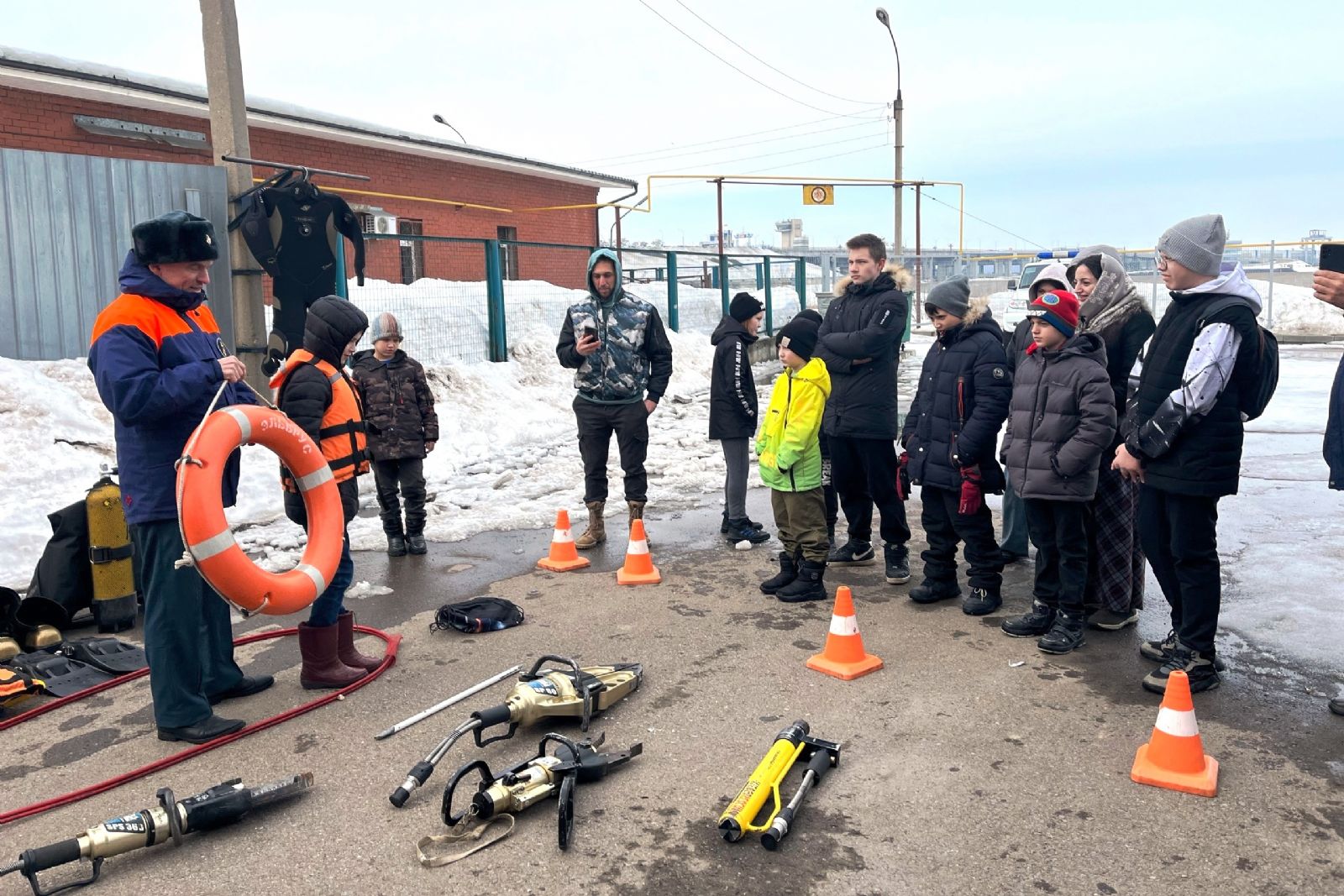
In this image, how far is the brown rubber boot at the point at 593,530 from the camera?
7.30 meters

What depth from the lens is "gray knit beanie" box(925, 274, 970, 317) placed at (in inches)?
223

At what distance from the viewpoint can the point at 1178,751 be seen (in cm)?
362

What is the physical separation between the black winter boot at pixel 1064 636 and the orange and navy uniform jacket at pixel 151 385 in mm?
4029

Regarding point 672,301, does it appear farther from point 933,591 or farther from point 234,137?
point 933,591

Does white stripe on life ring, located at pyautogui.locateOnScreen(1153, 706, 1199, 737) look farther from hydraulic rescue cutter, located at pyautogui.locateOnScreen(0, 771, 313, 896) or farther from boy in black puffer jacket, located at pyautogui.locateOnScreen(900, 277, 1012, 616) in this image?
hydraulic rescue cutter, located at pyautogui.locateOnScreen(0, 771, 313, 896)

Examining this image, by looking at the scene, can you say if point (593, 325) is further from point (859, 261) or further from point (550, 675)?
point (550, 675)

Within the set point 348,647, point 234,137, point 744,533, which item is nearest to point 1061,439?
point 744,533

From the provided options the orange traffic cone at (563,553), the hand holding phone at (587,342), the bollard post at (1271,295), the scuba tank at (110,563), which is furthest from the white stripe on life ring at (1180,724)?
the bollard post at (1271,295)

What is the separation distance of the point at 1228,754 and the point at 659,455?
753 centimetres

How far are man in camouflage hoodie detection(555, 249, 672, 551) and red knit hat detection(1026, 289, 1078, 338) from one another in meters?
2.90

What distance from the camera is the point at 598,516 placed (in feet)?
24.3

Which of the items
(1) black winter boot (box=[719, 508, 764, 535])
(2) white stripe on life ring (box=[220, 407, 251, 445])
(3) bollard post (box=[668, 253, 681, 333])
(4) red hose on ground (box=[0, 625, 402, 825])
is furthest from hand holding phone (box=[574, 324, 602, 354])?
(3) bollard post (box=[668, 253, 681, 333])

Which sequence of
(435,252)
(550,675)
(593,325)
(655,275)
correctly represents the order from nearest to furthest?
(550,675) → (593,325) → (435,252) → (655,275)

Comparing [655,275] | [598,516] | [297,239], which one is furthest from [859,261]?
[655,275]
